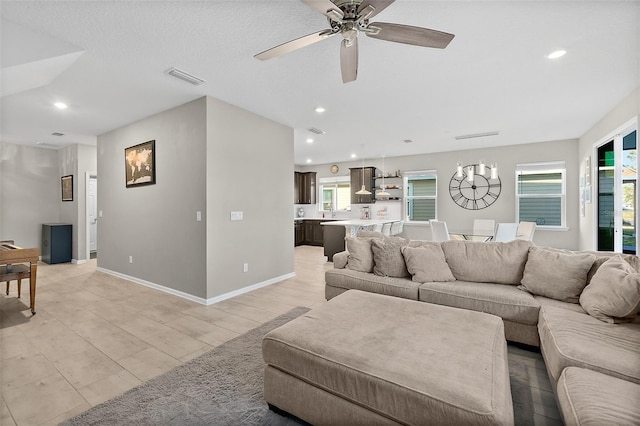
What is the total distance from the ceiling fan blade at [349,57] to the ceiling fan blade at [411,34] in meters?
0.14

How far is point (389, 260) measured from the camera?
3168mm

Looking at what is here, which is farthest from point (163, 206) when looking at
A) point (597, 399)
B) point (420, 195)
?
point (420, 195)

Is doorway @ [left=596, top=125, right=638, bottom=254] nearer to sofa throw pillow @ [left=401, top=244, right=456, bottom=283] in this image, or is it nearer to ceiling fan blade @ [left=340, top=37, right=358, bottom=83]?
sofa throw pillow @ [left=401, top=244, right=456, bottom=283]

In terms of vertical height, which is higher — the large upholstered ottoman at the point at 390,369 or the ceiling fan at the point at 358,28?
the ceiling fan at the point at 358,28

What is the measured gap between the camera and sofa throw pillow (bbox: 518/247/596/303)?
2.38 meters

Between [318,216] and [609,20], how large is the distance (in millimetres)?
7890

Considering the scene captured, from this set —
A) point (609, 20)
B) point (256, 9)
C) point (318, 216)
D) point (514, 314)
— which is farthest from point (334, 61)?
point (318, 216)

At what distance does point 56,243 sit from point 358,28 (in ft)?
24.4

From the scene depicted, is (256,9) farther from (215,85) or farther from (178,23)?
(215,85)

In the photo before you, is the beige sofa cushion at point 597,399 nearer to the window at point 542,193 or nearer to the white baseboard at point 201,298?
the white baseboard at point 201,298

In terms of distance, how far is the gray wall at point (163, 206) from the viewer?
366 centimetres

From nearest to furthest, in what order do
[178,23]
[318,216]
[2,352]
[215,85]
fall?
[178,23] < [2,352] < [215,85] < [318,216]

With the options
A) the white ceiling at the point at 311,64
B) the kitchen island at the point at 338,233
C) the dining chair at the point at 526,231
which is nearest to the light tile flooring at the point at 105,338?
the kitchen island at the point at 338,233

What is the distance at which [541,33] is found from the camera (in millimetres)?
2256
